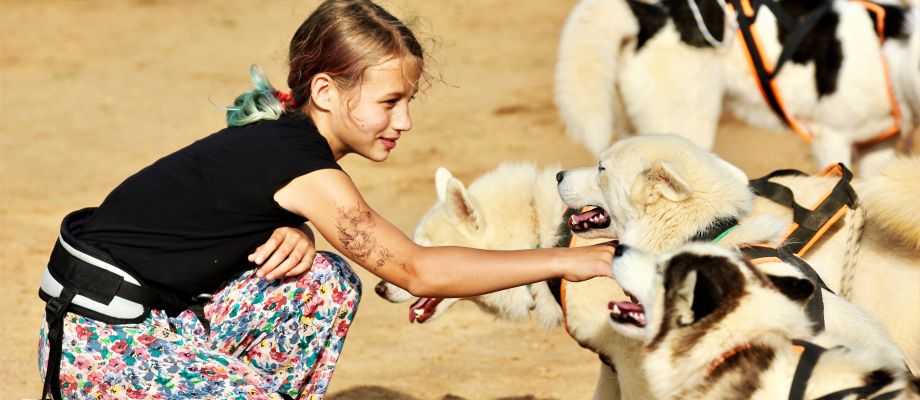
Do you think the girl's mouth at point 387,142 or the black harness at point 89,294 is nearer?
the black harness at point 89,294

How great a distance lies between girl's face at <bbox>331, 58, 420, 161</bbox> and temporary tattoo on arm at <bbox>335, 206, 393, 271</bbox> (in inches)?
13.0

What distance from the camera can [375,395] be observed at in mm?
5176

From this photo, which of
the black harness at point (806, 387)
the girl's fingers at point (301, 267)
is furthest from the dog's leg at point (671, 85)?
the black harness at point (806, 387)

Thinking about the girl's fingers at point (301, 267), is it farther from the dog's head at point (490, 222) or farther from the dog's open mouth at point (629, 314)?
the dog's head at point (490, 222)

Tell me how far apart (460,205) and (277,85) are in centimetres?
683

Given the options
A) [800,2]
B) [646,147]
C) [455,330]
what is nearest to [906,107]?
[800,2]

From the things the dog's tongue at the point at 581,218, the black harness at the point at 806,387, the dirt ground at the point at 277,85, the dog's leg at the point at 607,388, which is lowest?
the dirt ground at the point at 277,85

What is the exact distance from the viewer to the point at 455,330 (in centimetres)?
618

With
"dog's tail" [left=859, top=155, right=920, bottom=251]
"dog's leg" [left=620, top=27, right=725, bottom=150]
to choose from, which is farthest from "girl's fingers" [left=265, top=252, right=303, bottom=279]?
"dog's leg" [left=620, top=27, right=725, bottom=150]

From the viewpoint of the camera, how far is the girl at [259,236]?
10.3 ft

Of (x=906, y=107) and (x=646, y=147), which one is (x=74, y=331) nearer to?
(x=646, y=147)

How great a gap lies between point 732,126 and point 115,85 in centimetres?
601

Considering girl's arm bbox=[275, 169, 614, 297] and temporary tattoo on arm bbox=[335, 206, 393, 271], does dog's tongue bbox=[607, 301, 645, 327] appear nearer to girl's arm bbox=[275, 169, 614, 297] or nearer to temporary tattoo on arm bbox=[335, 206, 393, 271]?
girl's arm bbox=[275, 169, 614, 297]

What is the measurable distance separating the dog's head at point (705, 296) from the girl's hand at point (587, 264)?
2.4 inches
